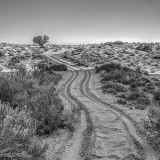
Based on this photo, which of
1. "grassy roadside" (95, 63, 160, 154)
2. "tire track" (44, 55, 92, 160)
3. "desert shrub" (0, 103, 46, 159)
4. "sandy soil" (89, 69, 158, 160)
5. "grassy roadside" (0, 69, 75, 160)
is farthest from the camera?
"grassy roadside" (95, 63, 160, 154)

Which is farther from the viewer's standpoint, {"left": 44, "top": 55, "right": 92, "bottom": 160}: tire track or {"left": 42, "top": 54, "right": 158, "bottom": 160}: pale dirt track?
{"left": 42, "top": 54, "right": 158, "bottom": 160}: pale dirt track

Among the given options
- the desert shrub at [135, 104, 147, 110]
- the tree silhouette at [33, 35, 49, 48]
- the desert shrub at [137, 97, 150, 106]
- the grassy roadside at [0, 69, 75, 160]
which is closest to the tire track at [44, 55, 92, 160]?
the grassy roadside at [0, 69, 75, 160]

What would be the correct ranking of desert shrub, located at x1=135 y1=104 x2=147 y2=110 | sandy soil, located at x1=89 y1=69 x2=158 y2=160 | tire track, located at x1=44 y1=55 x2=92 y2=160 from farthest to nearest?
desert shrub, located at x1=135 y1=104 x2=147 y2=110
sandy soil, located at x1=89 y1=69 x2=158 y2=160
tire track, located at x1=44 y1=55 x2=92 y2=160

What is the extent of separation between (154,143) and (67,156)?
226 centimetres

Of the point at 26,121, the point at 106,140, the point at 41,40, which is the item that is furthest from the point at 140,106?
the point at 41,40

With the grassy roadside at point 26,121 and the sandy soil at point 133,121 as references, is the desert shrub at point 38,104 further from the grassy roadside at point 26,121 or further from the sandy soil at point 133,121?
the sandy soil at point 133,121

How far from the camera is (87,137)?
5.47 metres

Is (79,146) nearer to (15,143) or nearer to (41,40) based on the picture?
(15,143)

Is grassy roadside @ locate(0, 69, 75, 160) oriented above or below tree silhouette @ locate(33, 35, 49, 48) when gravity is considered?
below

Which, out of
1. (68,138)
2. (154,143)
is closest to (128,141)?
(154,143)

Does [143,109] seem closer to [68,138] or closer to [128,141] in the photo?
[128,141]

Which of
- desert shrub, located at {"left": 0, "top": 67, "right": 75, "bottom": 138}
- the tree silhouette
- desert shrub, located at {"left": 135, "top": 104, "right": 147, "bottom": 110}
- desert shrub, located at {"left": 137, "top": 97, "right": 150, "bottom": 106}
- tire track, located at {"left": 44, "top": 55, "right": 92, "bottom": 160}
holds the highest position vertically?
the tree silhouette

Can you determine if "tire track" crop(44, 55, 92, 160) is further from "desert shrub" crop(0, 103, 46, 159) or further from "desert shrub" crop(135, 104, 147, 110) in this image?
"desert shrub" crop(135, 104, 147, 110)

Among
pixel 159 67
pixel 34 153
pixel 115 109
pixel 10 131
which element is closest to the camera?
pixel 10 131
